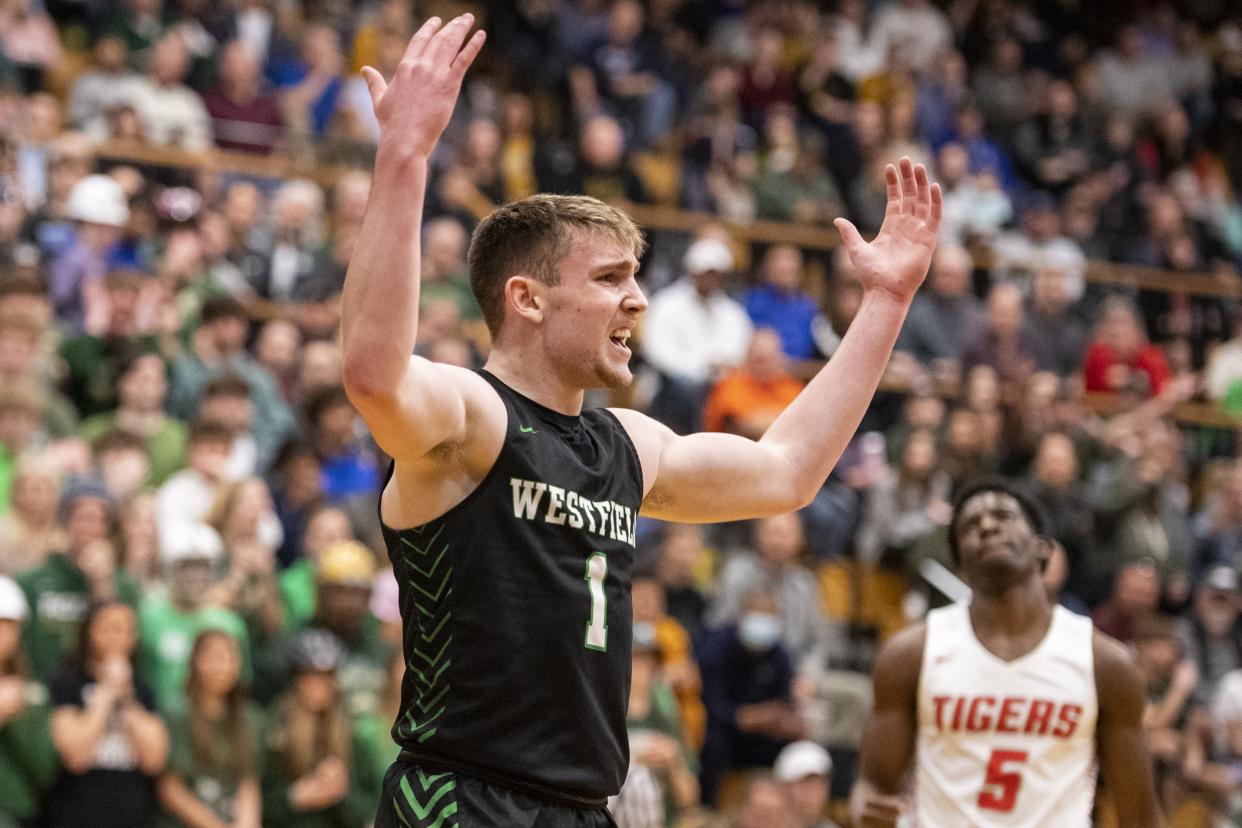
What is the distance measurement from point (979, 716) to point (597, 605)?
9.77ft

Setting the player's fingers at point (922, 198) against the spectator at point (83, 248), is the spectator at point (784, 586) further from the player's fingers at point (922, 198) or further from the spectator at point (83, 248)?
the player's fingers at point (922, 198)

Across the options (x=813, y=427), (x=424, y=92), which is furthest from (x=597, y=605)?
(x=424, y=92)

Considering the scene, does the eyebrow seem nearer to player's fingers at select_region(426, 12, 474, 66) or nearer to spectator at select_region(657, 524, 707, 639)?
player's fingers at select_region(426, 12, 474, 66)

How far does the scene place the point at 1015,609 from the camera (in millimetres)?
6547

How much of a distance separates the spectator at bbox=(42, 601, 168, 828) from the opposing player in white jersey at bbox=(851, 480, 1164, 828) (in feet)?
12.2

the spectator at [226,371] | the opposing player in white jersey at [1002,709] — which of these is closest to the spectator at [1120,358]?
the spectator at [226,371]

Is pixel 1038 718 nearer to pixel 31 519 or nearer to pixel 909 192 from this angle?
pixel 909 192

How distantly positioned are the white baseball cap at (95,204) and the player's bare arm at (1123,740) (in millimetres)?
7439

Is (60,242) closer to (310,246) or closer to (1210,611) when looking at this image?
(310,246)

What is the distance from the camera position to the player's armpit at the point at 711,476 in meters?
4.23

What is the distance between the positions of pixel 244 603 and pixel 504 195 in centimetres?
564

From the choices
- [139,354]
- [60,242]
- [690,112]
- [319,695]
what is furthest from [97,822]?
[690,112]

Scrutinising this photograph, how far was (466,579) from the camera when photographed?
3.68 m

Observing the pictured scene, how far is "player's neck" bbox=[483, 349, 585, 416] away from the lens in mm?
3949
